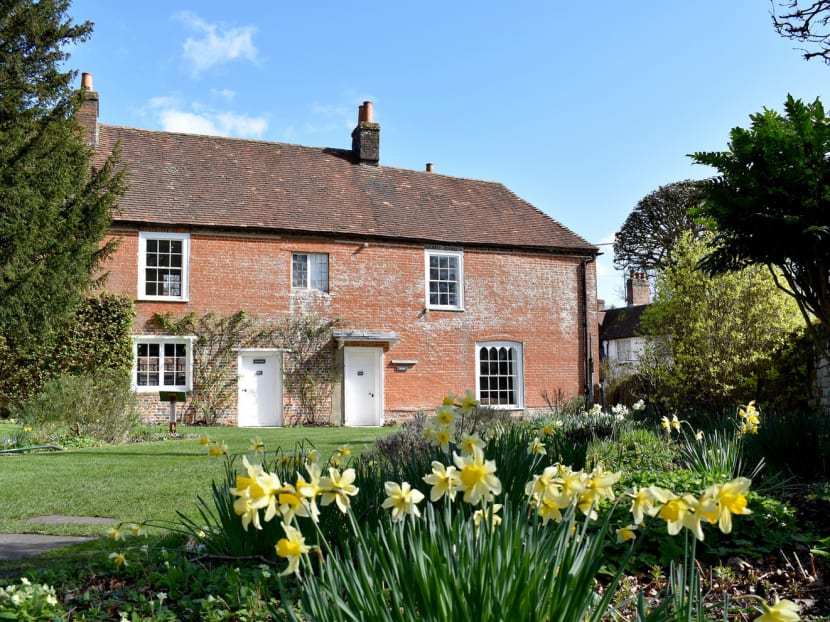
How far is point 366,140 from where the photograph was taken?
22.7m

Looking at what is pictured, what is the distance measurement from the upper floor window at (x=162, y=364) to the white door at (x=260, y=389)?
4.56ft

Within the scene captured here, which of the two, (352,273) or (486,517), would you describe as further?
(352,273)

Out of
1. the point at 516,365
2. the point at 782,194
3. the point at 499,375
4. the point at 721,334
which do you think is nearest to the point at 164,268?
the point at 499,375

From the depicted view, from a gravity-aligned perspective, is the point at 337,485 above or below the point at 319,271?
below

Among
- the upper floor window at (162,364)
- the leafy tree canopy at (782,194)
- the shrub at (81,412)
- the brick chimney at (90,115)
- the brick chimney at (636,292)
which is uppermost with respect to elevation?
the brick chimney at (90,115)

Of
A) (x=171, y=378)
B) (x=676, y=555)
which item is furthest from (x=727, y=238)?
(x=171, y=378)

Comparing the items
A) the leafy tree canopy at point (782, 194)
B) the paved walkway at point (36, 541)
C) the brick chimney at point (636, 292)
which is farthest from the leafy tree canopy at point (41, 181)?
the brick chimney at point (636, 292)

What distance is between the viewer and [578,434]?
27.8ft

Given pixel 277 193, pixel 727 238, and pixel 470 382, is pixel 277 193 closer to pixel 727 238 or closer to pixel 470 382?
pixel 470 382

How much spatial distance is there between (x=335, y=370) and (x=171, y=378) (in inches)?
168

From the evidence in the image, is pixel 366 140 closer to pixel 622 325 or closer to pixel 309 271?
pixel 309 271

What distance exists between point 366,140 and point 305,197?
3.38 m

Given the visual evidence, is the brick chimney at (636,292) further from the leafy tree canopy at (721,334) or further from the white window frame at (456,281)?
the leafy tree canopy at (721,334)

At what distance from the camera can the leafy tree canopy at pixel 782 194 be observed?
505 centimetres
